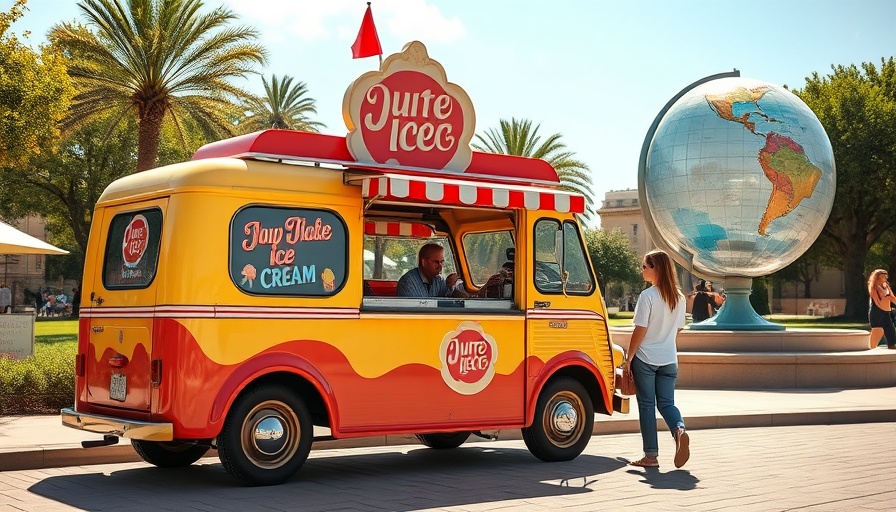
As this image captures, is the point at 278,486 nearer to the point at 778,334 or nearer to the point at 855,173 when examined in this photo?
the point at 778,334

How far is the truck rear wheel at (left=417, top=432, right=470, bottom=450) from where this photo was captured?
10.7 m

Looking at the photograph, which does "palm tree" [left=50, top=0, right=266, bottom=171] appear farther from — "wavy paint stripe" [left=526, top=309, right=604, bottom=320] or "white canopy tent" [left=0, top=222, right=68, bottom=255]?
"wavy paint stripe" [left=526, top=309, right=604, bottom=320]

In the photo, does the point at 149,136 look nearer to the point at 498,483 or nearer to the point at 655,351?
the point at 655,351

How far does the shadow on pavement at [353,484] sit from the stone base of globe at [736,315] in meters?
12.1

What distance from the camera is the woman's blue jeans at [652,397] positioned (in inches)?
370

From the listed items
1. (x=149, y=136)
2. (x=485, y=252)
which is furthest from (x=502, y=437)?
(x=149, y=136)

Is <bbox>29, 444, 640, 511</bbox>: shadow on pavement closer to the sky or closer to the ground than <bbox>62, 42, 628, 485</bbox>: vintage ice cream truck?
closer to the ground

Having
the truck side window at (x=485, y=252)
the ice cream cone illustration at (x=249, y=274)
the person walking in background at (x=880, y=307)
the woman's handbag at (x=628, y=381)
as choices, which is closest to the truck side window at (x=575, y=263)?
the truck side window at (x=485, y=252)

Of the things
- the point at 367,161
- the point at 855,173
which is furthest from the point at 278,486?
the point at 855,173

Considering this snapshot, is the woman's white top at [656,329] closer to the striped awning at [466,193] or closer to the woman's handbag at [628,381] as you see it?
the woman's handbag at [628,381]

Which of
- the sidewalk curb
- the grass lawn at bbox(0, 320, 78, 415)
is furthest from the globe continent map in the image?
the grass lawn at bbox(0, 320, 78, 415)

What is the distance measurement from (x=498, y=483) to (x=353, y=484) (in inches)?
45.4

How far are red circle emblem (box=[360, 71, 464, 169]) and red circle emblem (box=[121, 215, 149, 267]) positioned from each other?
1985mm

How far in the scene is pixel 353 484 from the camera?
8.41m
